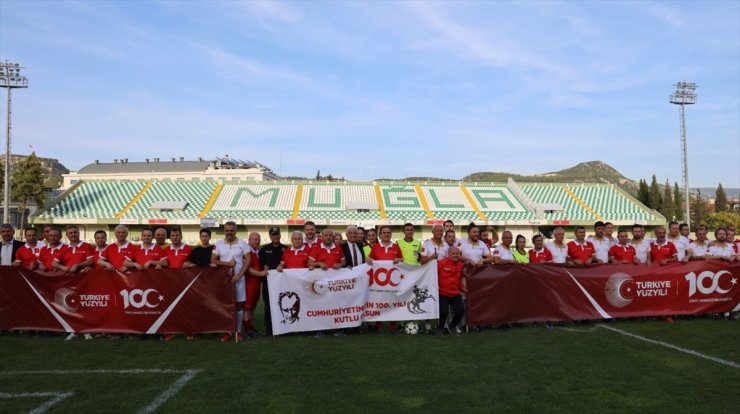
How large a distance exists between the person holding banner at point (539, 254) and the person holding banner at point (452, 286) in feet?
5.80

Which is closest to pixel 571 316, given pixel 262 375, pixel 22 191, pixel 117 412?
pixel 262 375

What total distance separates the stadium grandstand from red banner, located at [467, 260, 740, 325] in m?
31.1

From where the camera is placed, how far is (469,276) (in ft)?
28.7

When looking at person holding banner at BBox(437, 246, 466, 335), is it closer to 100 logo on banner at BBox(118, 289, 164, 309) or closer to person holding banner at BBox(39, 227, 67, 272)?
100 logo on banner at BBox(118, 289, 164, 309)

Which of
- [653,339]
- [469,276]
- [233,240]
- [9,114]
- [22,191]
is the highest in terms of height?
[9,114]

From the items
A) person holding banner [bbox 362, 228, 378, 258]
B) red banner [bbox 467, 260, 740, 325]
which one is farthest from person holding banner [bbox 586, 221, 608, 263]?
person holding banner [bbox 362, 228, 378, 258]

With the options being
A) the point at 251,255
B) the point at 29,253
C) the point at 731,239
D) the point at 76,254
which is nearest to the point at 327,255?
the point at 251,255

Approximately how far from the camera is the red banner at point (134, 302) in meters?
8.22

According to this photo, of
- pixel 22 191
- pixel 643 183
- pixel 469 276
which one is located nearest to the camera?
pixel 469 276

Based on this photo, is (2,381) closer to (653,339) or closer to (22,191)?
(653,339)

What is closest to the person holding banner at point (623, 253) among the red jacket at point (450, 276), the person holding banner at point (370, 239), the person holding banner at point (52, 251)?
the red jacket at point (450, 276)

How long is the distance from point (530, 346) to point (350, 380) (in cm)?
307

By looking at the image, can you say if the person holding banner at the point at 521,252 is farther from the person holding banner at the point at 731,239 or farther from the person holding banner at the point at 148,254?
the person holding banner at the point at 148,254

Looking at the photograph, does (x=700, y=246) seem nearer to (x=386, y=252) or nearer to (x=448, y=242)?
(x=448, y=242)
